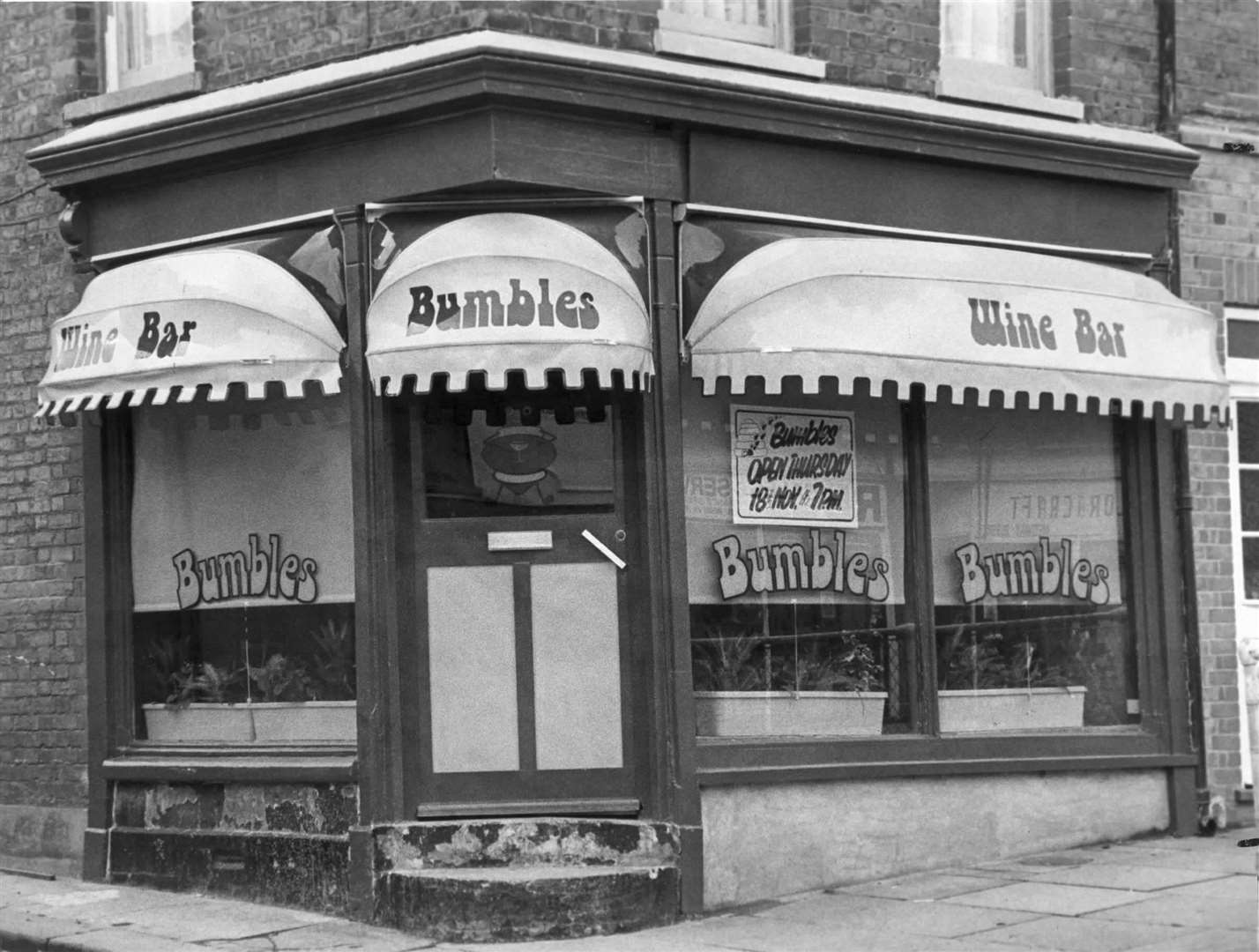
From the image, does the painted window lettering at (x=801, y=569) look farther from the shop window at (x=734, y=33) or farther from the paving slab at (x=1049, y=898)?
the shop window at (x=734, y=33)

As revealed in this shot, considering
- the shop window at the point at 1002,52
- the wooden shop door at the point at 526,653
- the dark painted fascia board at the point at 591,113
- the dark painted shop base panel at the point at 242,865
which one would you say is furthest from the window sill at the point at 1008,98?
the dark painted shop base panel at the point at 242,865

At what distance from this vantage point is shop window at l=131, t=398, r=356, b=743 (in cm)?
912

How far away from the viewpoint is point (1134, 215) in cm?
1023

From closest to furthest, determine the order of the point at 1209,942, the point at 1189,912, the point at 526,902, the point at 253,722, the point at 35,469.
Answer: the point at 1209,942 → the point at 1189,912 → the point at 526,902 → the point at 253,722 → the point at 35,469

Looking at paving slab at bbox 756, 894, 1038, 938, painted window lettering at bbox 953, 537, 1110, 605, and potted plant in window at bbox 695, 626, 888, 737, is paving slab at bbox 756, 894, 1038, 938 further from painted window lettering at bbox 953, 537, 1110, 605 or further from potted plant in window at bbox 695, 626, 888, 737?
painted window lettering at bbox 953, 537, 1110, 605

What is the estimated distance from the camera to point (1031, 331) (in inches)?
367

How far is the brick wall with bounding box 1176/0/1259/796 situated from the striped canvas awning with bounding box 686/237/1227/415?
677mm

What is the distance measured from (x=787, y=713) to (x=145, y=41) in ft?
16.5

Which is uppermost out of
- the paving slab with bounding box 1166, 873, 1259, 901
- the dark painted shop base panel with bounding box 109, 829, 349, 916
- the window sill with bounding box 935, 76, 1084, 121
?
the window sill with bounding box 935, 76, 1084, 121

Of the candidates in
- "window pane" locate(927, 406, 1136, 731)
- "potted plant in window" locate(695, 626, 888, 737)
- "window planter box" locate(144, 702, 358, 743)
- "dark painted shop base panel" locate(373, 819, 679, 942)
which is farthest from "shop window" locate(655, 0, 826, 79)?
"dark painted shop base panel" locate(373, 819, 679, 942)

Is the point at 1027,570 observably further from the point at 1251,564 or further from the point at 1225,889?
the point at 1225,889

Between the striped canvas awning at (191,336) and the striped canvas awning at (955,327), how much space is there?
1.85m

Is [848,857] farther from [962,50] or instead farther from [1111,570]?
[962,50]

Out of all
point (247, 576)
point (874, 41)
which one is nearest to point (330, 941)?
point (247, 576)
